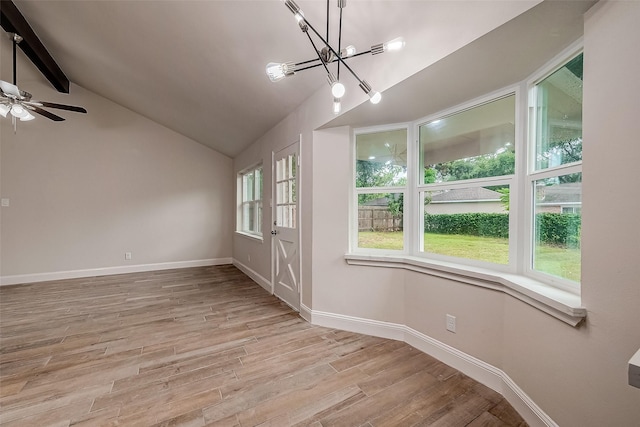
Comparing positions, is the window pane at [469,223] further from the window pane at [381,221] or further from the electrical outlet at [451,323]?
the electrical outlet at [451,323]

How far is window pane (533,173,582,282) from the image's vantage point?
1.42 m

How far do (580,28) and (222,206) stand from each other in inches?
224

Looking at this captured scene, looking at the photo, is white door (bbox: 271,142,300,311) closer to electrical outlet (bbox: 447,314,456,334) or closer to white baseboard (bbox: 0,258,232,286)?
electrical outlet (bbox: 447,314,456,334)

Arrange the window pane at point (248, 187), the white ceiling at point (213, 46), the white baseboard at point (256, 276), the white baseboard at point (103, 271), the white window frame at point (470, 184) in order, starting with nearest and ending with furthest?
1. the white ceiling at point (213, 46)
2. the white window frame at point (470, 184)
3. the white baseboard at point (256, 276)
4. the white baseboard at point (103, 271)
5. the window pane at point (248, 187)

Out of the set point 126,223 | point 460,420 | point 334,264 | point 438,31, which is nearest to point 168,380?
point 334,264

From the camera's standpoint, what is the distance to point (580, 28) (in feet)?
4.10

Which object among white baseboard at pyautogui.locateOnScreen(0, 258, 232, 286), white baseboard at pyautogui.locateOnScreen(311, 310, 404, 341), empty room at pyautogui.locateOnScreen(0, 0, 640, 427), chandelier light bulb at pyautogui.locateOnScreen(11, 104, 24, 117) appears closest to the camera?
empty room at pyautogui.locateOnScreen(0, 0, 640, 427)

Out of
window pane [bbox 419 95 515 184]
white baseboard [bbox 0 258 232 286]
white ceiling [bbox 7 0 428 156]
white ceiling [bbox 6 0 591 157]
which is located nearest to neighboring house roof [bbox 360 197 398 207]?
window pane [bbox 419 95 515 184]

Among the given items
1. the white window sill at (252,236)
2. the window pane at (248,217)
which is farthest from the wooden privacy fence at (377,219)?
the window pane at (248,217)

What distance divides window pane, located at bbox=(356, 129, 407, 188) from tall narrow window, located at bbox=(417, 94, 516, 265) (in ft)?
0.64

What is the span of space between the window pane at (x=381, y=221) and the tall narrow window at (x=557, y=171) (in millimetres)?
1061

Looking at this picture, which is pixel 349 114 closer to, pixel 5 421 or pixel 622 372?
pixel 622 372

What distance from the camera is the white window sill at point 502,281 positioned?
1.24 m

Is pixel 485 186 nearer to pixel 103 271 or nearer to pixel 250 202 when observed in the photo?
pixel 250 202
